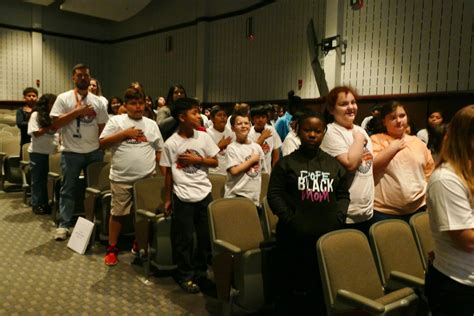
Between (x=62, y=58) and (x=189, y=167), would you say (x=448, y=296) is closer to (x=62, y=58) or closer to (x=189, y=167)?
(x=189, y=167)

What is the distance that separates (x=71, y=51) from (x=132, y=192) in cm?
1040

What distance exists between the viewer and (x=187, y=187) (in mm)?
2777

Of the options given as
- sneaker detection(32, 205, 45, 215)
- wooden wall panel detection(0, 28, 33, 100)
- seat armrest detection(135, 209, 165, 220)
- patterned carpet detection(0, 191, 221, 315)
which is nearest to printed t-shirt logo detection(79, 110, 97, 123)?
patterned carpet detection(0, 191, 221, 315)

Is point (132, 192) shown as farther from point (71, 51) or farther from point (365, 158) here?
point (71, 51)

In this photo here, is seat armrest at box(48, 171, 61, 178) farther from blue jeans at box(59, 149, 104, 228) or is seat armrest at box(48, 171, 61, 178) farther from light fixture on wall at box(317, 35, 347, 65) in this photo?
light fixture on wall at box(317, 35, 347, 65)

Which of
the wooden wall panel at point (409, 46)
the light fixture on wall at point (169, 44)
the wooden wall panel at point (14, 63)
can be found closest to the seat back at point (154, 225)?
the wooden wall panel at point (409, 46)

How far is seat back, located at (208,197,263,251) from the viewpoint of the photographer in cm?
240

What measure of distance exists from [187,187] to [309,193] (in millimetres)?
1063

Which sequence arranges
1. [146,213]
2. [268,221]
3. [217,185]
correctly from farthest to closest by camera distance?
1. [217,185]
2. [146,213]
3. [268,221]

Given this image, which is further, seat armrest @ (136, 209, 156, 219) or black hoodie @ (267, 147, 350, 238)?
seat armrest @ (136, 209, 156, 219)

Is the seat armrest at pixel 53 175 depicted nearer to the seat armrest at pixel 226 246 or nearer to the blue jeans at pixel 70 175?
the blue jeans at pixel 70 175

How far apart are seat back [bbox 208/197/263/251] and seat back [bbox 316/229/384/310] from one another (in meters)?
0.76

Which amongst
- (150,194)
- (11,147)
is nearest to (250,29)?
(11,147)

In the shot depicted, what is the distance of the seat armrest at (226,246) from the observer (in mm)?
2193
